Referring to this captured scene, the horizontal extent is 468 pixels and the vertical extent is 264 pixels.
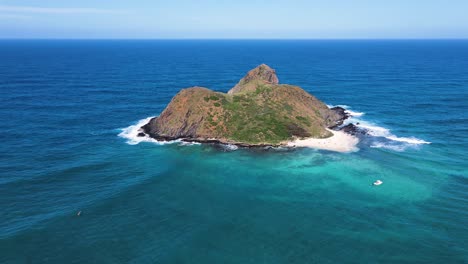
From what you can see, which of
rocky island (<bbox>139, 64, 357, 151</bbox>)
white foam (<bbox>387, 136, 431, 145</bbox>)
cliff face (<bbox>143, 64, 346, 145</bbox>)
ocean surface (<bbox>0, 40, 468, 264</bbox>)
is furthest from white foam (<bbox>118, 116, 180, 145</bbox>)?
white foam (<bbox>387, 136, 431, 145</bbox>)

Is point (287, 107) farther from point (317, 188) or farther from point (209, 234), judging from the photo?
point (209, 234)

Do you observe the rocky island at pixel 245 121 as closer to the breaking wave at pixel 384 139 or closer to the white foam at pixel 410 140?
the breaking wave at pixel 384 139

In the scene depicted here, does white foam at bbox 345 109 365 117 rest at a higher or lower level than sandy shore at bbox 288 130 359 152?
higher

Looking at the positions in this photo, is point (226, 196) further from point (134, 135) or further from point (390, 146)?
point (390, 146)

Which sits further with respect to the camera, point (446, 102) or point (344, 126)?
point (446, 102)

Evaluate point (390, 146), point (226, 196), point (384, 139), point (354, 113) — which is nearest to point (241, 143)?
point (226, 196)

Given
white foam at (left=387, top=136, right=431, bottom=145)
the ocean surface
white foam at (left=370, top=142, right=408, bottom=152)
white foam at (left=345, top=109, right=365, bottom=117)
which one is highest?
white foam at (left=345, top=109, right=365, bottom=117)

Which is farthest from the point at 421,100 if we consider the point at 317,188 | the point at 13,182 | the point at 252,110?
the point at 13,182

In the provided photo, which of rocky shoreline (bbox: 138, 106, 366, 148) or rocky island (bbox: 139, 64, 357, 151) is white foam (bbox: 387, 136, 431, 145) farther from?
rocky island (bbox: 139, 64, 357, 151)
